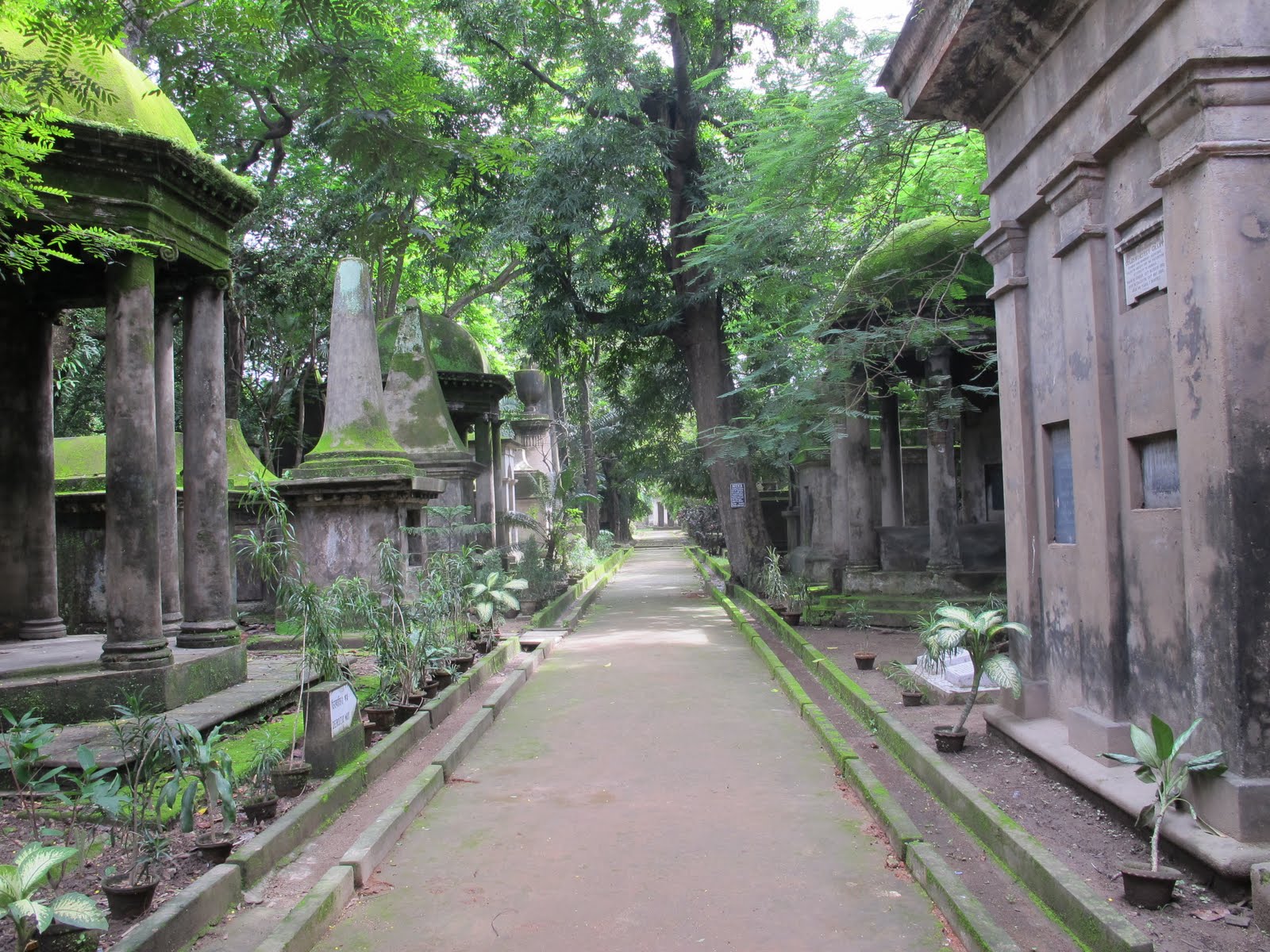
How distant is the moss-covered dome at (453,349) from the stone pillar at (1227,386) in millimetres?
15545

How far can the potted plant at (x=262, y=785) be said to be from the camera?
16.0ft

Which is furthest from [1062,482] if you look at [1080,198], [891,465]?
[891,465]

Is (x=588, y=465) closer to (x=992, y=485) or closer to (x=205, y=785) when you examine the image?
(x=992, y=485)

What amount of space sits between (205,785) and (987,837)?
12.3ft

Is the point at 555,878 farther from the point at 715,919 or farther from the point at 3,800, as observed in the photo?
the point at 3,800

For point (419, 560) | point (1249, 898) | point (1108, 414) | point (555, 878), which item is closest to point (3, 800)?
point (555, 878)

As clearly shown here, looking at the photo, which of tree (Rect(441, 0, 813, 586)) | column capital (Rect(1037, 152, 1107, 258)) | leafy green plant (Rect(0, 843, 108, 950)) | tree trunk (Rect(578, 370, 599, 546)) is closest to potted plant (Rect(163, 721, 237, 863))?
leafy green plant (Rect(0, 843, 108, 950))

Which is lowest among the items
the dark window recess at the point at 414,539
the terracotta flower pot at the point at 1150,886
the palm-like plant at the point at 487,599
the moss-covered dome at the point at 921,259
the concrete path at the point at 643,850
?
the concrete path at the point at 643,850

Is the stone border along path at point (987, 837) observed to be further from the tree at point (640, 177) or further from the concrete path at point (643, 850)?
the tree at point (640, 177)

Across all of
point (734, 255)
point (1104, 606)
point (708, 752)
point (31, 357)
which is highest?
point (734, 255)

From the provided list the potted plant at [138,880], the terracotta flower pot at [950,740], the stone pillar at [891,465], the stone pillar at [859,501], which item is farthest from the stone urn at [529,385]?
the potted plant at [138,880]

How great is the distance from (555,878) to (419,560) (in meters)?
8.05

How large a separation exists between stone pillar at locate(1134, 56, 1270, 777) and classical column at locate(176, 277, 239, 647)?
23.0 ft

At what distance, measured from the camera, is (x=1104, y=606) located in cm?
504
